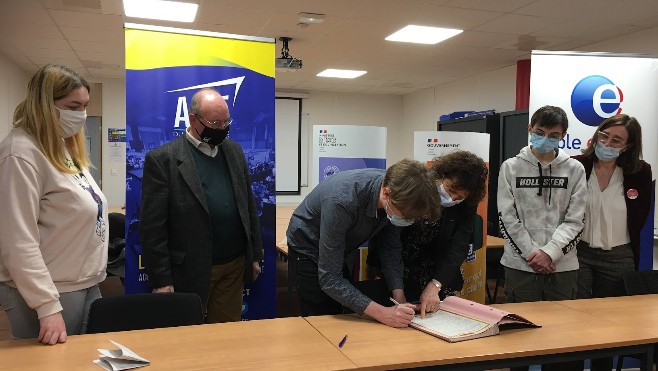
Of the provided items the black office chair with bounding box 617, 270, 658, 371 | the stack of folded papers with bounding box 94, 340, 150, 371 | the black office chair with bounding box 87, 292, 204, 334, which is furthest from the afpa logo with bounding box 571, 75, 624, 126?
the stack of folded papers with bounding box 94, 340, 150, 371

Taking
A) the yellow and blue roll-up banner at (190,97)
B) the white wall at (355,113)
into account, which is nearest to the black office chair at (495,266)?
the yellow and blue roll-up banner at (190,97)

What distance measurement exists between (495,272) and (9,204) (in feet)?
13.4

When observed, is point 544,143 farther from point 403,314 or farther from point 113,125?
point 113,125

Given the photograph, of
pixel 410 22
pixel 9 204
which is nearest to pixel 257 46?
pixel 9 204

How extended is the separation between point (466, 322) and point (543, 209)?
98 centimetres

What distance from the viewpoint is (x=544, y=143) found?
2.63 metres

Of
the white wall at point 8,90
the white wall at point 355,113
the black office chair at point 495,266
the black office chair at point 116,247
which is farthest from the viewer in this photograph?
the white wall at point 355,113

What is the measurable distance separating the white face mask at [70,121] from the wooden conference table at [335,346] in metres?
0.71

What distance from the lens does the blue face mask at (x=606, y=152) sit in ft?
9.02

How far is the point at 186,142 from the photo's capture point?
2.37 metres

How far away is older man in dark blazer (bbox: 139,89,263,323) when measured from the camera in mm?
2268

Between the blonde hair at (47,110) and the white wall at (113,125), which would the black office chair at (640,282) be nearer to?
the blonde hair at (47,110)

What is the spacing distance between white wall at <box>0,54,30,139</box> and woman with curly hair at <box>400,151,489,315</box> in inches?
235

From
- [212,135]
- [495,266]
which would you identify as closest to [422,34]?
[495,266]
